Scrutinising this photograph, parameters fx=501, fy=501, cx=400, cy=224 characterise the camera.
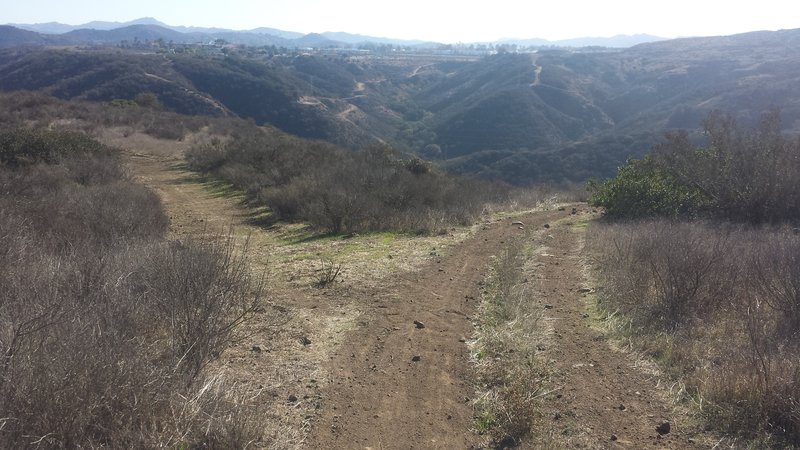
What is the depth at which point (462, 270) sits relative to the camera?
8.91 metres

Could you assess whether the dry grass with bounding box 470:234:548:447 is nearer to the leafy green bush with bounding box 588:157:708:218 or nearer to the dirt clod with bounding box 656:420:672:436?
the dirt clod with bounding box 656:420:672:436

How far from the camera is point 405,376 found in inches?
192

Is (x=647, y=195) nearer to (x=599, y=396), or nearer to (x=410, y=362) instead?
(x=599, y=396)

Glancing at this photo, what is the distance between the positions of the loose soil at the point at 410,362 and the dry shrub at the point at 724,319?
1.06 ft

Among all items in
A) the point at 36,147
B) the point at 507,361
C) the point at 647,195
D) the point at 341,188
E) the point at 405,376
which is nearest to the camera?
the point at 405,376

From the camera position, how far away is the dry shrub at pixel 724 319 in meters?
3.69

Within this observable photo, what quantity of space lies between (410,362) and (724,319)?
3.61m

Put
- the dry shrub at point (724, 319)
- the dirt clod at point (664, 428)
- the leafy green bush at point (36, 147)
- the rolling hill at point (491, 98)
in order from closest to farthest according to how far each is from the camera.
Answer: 1. the dry shrub at point (724, 319)
2. the dirt clod at point (664, 428)
3. the leafy green bush at point (36, 147)
4. the rolling hill at point (491, 98)

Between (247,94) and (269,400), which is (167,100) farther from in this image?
(269,400)

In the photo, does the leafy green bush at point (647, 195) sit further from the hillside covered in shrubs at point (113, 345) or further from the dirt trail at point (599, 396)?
the hillside covered in shrubs at point (113, 345)

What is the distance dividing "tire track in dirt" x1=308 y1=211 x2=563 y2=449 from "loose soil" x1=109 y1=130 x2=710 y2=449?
0.01m

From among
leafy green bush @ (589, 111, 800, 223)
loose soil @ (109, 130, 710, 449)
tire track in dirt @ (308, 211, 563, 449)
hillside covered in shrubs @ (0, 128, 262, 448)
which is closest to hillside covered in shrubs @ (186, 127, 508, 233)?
loose soil @ (109, 130, 710, 449)

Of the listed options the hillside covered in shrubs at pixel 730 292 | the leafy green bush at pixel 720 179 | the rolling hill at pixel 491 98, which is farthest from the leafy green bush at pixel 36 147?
the rolling hill at pixel 491 98

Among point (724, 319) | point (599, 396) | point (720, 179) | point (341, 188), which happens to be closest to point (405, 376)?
point (599, 396)
